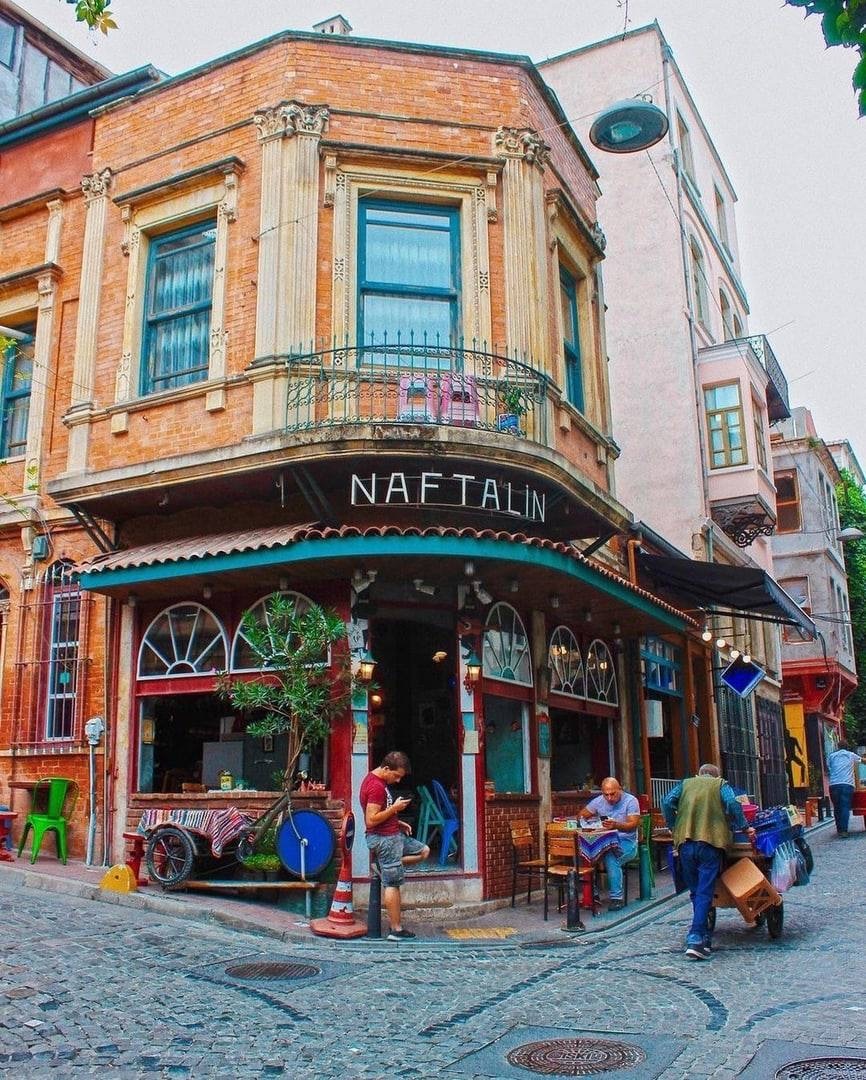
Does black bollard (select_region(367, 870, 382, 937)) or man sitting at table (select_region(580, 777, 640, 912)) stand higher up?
man sitting at table (select_region(580, 777, 640, 912))

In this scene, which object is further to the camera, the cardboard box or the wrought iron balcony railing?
the wrought iron balcony railing

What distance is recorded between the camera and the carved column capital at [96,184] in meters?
14.5

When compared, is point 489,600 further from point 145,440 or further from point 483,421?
point 145,440

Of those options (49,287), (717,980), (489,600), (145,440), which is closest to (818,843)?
(489,600)

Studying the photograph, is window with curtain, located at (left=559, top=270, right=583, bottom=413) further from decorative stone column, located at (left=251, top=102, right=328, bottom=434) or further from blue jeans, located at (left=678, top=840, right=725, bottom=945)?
blue jeans, located at (left=678, top=840, right=725, bottom=945)

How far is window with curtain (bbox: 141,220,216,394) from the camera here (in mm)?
13523

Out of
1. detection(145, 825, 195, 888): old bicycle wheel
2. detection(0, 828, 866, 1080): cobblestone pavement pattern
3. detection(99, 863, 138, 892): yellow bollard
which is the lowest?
detection(0, 828, 866, 1080): cobblestone pavement pattern

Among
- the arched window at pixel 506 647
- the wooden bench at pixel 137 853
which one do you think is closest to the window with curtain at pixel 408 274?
the arched window at pixel 506 647

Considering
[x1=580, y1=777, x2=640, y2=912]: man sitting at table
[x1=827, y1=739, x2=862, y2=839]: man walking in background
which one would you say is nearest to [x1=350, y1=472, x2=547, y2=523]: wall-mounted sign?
[x1=580, y1=777, x2=640, y2=912]: man sitting at table

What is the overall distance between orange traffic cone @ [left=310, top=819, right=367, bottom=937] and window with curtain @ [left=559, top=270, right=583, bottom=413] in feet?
25.0

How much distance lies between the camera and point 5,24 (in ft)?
72.2

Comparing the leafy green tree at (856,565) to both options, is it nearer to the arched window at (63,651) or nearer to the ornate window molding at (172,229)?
the ornate window molding at (172,229)

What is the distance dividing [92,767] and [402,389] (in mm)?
5851

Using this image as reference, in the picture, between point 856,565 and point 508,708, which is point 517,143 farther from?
point 856,565
